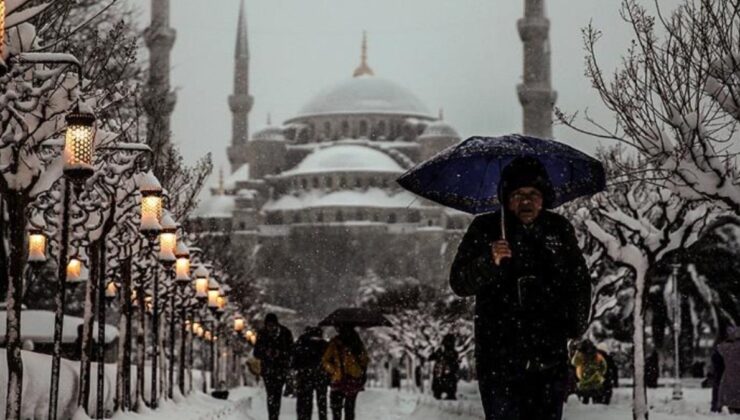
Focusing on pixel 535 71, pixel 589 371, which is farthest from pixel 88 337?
pixel 535 71

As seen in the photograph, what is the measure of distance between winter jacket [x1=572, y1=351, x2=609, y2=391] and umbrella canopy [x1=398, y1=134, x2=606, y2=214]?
540 inches

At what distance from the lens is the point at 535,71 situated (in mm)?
96688

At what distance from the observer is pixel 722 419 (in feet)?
47.9

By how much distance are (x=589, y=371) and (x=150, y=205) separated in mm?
9085

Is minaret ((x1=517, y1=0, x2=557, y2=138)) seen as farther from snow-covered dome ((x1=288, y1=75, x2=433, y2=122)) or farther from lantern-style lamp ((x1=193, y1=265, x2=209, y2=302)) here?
lantern-style lamp ((x1=193, y1=265, x2=209, y2=302))

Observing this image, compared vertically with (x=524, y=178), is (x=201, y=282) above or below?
below

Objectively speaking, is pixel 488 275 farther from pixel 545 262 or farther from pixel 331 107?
pixel 331 107

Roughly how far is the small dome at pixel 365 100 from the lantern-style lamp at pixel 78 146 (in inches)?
5281

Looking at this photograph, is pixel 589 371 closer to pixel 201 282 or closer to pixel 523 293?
pixel 201 282

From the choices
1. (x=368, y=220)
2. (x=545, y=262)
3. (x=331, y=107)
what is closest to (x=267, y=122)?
(x=331, y=107)

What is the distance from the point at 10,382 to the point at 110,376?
26.1 feet

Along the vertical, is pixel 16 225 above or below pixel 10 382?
above

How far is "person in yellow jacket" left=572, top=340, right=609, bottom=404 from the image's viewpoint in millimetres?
20812

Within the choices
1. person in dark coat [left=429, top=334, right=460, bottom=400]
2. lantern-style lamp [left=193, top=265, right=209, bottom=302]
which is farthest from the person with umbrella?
person in dark coat [left=429, top=334, right=460, bottom=400]
